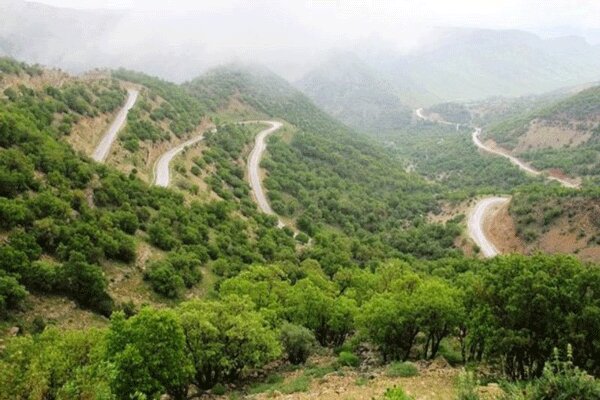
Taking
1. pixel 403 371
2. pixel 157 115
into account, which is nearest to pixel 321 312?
pixel 403 371

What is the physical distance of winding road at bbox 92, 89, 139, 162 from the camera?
93.9 metres

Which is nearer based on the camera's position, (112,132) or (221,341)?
(221,341)

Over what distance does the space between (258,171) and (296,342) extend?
102 meters

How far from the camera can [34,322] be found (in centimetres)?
3691

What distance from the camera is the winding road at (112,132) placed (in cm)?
9389

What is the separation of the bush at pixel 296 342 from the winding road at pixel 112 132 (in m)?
66.2

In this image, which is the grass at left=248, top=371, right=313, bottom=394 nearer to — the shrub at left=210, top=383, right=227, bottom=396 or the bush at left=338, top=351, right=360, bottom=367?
the shrub at left=210, top=383, right=227, bottom=396

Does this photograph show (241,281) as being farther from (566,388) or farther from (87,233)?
(566,388)

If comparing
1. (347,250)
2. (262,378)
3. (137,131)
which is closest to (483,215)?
(347,250)

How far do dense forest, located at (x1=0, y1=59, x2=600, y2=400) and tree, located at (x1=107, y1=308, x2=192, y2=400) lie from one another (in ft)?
0.25

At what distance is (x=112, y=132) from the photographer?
108062 millimetres

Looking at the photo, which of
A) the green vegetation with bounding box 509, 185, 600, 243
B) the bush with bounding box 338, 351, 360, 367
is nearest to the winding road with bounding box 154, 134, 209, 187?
the bush with bounding box 338, 351, 360, 367

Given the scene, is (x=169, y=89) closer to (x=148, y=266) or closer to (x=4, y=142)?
(x=4, y=142)

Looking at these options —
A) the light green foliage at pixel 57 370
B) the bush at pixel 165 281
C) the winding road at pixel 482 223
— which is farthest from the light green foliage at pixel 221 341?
the winding road at pixel 482 223
